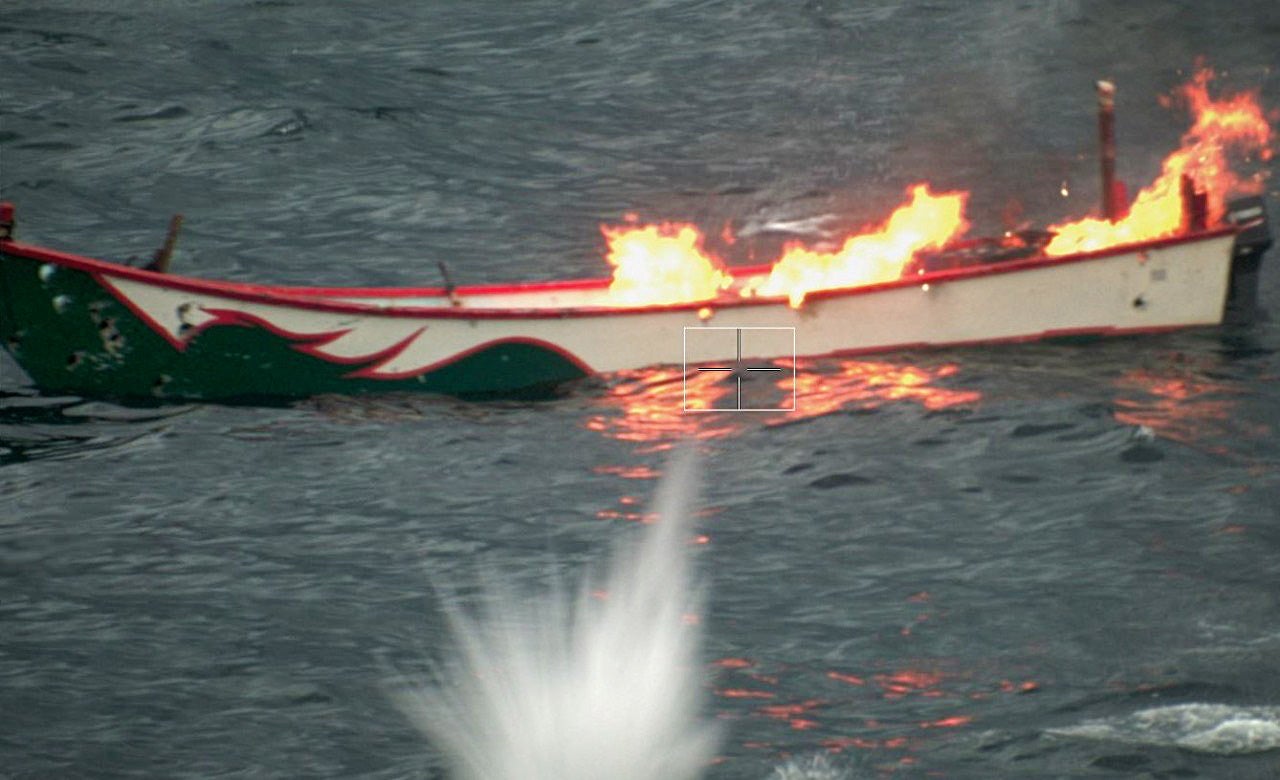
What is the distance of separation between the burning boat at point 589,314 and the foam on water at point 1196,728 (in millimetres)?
10375

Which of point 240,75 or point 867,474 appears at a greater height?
point 240,75

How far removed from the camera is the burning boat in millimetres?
26562

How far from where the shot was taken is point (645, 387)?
2686cm

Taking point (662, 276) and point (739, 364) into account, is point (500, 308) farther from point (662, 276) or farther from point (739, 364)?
point (739, 364)

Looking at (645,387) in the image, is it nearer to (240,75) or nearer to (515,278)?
(515,278)

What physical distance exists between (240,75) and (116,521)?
23782mm

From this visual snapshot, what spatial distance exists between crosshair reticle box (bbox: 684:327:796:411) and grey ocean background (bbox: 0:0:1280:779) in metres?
0.44

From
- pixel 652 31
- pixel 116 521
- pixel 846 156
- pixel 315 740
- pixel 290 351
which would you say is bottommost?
pixel 315 740

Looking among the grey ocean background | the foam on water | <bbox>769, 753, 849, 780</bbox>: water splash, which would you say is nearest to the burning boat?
the grey ocean background

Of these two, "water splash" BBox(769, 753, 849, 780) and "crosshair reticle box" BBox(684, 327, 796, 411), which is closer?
"water splash" BBox(769, 753, 849, 780)

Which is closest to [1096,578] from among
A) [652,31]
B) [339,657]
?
[339,657]

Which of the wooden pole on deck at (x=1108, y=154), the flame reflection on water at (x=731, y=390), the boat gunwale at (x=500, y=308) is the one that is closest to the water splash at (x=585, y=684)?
the flame reflection on water at (x=731, y=390)

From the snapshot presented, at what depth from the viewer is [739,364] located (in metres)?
27.0

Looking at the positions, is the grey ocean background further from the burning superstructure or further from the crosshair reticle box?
the burning superstructure
